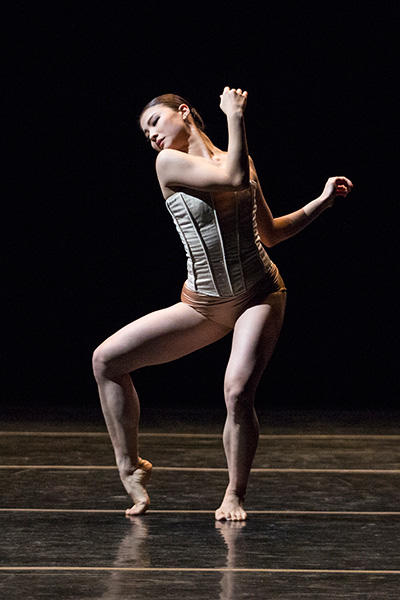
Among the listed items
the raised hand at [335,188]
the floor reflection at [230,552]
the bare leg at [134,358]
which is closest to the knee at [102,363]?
the bare leg at [134,358]

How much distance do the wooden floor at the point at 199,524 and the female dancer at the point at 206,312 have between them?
0.61 ft

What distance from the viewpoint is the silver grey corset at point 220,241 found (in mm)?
2875

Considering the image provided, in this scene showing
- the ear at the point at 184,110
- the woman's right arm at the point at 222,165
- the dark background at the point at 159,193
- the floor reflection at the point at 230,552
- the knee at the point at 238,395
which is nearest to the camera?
the floor reflection at the point at 230,552

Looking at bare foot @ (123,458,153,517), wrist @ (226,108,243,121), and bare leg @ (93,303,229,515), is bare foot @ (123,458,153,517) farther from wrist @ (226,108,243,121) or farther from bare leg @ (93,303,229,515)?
wrist @ (226,108,243,121)

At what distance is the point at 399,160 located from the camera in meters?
6.10

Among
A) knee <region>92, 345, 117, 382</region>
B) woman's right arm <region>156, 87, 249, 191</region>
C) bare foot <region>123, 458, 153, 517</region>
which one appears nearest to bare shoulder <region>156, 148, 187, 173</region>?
woman's right arm <region>156, 87, 249, 191</region>

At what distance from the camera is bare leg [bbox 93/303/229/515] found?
2916mm

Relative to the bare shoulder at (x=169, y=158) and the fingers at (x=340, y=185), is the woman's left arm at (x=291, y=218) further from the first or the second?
the bare shoulder at (x=169, y=158)

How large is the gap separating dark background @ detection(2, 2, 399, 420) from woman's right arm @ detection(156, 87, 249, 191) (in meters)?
3.08

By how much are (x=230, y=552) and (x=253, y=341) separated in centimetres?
59

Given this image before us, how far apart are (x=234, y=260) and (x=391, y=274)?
11.2 ft

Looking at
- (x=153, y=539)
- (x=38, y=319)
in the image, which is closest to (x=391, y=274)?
(x=38, y=319)

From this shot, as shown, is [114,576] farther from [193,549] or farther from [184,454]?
[184,454]

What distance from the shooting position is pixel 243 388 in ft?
9.33
